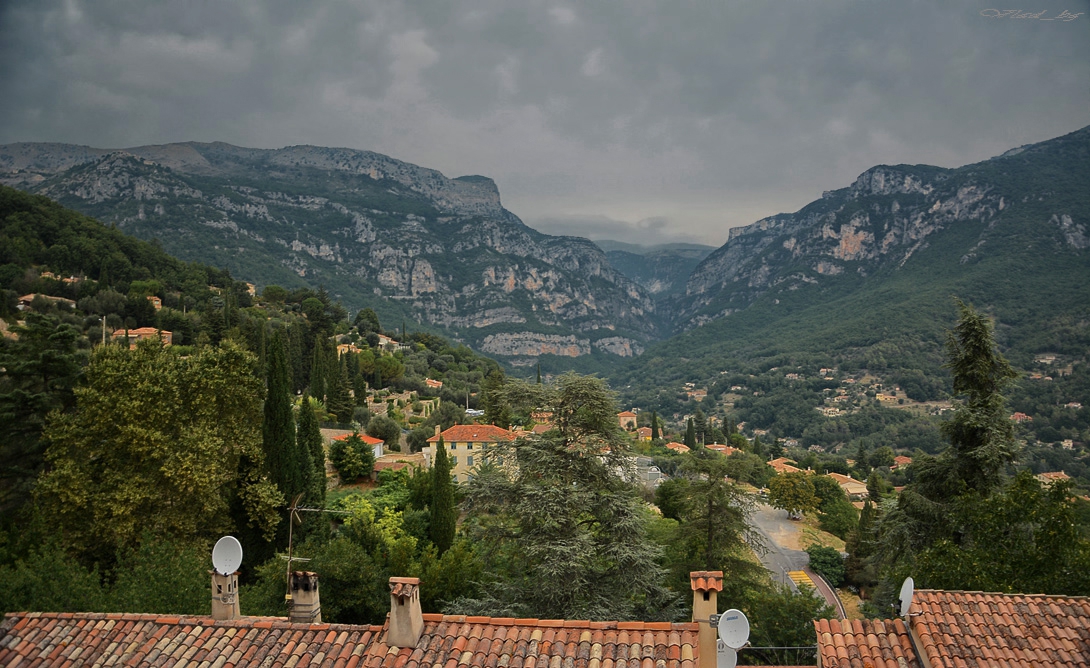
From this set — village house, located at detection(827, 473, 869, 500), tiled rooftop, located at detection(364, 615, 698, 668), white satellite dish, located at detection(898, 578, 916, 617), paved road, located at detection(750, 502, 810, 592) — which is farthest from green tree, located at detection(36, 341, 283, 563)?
village house, located at detection(827, 473, 869, 500)

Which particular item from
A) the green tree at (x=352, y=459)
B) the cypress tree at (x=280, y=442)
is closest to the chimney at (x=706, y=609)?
the cypress tree at (x=280, y=442)

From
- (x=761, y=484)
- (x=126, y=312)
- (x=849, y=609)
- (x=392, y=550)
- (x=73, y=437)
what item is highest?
(x=126, y=312)

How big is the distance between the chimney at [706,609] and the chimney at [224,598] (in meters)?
6.15

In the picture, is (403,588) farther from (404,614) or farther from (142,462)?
(142,462)

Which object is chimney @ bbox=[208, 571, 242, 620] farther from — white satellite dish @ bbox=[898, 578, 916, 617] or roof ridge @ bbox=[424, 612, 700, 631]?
white satellite dish @ bbox=[898, 578, 916, 617]

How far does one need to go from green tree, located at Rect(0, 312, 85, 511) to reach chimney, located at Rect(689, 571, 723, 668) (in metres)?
18.6

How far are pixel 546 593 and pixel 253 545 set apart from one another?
33.7ft

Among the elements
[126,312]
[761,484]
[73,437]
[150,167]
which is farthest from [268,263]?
[73,437]

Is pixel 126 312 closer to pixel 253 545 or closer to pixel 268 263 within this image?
pixel 253 545

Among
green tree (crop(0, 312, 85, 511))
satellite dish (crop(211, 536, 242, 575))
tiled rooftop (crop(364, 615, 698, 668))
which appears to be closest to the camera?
tiled rooftop (crop(364, 615, 698, 668))

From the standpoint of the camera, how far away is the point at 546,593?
1263 centimetres

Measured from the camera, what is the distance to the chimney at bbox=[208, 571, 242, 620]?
322 inches

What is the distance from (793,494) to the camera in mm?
44781

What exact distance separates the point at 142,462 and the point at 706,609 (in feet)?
51.0
